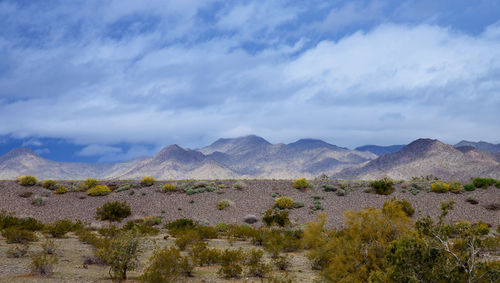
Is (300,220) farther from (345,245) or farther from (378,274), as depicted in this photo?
(378,274)

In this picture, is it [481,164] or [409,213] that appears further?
[481,164]

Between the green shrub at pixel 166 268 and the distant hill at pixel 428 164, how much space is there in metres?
100

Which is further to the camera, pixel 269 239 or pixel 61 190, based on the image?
pixel 61 190

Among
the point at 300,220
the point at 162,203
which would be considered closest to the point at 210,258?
the point at 300,220

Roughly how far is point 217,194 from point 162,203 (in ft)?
19.4

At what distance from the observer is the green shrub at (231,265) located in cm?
1331

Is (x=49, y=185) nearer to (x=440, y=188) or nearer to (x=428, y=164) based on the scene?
(x=440, y=188)

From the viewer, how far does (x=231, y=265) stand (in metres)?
13.7

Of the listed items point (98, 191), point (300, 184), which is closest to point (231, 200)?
point (300, 184)

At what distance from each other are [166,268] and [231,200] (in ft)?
85.3

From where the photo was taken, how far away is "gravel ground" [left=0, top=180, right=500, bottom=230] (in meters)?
33.0

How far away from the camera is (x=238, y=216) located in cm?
3325

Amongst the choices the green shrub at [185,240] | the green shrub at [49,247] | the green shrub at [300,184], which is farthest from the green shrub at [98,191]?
the green shrub at [49,247]

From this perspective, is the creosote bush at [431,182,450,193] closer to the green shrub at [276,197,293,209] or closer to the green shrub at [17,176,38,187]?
the green shrub at [276,197,293,209]
